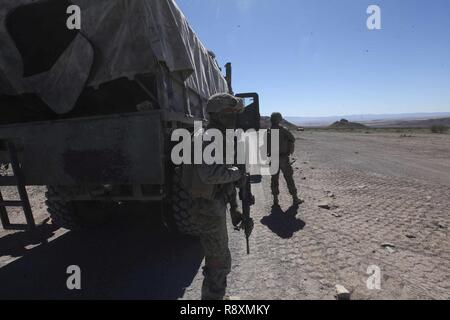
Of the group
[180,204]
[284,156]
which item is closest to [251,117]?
[284,156]

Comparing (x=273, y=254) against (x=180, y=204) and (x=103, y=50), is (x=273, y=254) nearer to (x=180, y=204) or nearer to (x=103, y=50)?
(x=180, y=204)

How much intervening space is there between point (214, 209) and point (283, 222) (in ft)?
8.55

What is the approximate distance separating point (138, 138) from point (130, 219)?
2483 millimetres

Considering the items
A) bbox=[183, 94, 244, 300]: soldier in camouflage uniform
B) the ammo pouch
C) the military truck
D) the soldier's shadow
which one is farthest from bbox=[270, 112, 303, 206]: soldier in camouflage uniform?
the ammo pouch

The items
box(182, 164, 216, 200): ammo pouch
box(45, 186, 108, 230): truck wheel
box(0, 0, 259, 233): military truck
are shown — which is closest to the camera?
box(182, 164, 216, 200): ammo pouch

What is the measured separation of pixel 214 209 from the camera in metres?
2.46

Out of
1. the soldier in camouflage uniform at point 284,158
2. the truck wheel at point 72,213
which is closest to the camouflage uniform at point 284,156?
the soldier in camouflage uniform at point 284,158

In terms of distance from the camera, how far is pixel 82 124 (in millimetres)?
3320

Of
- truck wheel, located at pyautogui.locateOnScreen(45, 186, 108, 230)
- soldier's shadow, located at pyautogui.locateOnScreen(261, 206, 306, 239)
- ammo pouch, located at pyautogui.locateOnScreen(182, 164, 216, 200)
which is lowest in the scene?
soldier's shadow, located at pyautogui.locateOnScreen(261, 206, 306, 239)

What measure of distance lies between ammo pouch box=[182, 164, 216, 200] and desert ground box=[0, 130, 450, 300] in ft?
3.42

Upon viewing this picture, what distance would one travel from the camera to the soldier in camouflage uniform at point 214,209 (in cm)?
244

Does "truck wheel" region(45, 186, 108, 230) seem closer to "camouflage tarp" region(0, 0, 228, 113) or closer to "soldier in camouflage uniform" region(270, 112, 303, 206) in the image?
"camouflage tarp" region(0, 0, 228, 113)

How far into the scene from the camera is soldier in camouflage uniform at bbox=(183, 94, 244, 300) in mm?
2438

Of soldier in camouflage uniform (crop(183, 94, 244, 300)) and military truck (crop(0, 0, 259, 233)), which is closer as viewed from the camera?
soldier in camouflage uniform (crop(183, 94, 244, 300))
